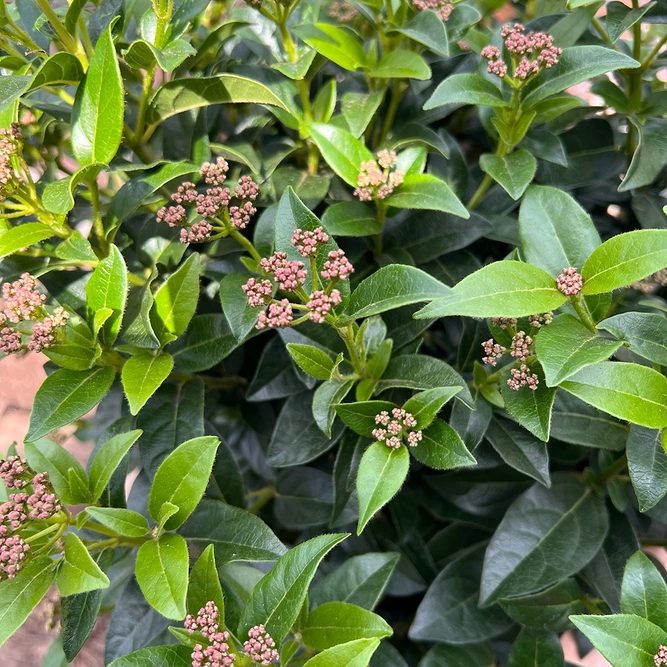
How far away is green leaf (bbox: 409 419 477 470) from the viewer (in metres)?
0.78

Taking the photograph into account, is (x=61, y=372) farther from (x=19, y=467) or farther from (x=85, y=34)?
(x=85, y=34)

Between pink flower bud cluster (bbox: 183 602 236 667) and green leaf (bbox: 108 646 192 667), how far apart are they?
34 mm

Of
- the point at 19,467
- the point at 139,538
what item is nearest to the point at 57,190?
the point at 19,467

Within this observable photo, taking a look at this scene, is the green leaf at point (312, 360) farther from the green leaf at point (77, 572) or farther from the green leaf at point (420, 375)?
the green leaf at point (77, 572)

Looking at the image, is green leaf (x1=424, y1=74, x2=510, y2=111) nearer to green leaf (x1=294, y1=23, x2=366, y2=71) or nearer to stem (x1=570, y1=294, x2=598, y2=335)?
→ green leaf (x1=294, y1=23, x2=366, y2=71)

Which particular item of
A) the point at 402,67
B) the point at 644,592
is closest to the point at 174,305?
the point at 402,67

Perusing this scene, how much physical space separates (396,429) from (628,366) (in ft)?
0.94

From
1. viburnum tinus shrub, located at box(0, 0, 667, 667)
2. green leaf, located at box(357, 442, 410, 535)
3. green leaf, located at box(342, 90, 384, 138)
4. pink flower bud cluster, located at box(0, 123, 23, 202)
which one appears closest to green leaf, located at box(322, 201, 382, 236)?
viburnum tinus shrub, located at box(0, 0, 667, 667)

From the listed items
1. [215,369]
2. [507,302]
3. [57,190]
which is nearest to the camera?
[507,302]

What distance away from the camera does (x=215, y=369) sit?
125 centimetres

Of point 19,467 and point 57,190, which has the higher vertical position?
point 57,190

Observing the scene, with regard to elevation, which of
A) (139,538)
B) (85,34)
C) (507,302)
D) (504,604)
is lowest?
(504,604)

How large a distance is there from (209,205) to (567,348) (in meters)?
0.49

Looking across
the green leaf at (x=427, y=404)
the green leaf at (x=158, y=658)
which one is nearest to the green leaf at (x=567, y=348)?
the green leaf at (x=427, y=404)
